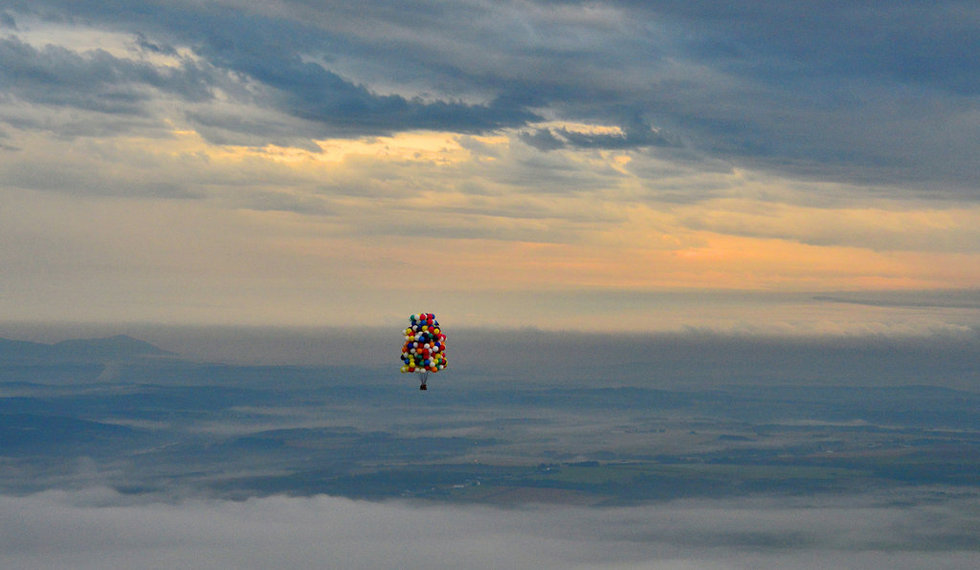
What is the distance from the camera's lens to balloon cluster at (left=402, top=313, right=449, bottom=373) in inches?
4466

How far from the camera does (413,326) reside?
114 metres

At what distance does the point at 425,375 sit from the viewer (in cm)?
11569

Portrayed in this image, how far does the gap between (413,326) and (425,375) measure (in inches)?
247

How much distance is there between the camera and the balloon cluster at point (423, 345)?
113438 mm

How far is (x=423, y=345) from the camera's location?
114 m
